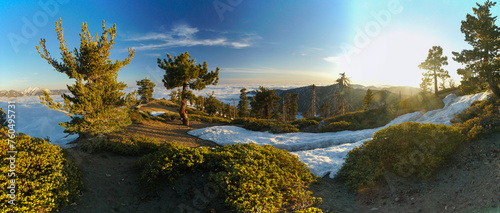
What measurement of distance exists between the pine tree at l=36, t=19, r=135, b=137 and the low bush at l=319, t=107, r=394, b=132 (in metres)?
16.9

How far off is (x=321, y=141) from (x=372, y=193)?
25.8 feet

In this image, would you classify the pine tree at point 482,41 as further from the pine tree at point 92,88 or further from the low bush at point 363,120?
the pine tree at point 92,88

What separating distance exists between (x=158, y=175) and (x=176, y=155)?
2.67 ft

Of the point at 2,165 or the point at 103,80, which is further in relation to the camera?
the point at 103,80

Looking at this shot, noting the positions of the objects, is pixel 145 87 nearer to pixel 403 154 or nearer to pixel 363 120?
pixel 363 120

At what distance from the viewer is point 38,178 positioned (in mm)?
5078

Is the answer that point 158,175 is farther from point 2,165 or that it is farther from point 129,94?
point 129,94

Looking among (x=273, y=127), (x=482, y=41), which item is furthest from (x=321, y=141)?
(x=482, y=41)

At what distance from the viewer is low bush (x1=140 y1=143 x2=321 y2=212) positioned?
208 inches

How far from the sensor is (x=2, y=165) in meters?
4.93

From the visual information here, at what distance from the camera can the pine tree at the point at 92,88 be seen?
1143cm

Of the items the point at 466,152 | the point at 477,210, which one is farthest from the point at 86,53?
the point at 466,152

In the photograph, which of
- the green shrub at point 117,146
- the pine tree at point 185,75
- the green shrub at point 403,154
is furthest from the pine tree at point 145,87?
the green shrub at point 403,154

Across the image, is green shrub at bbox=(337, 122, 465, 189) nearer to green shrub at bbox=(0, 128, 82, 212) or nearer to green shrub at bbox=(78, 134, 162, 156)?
green shrub at bbox=(0, 128, 82, 212)
